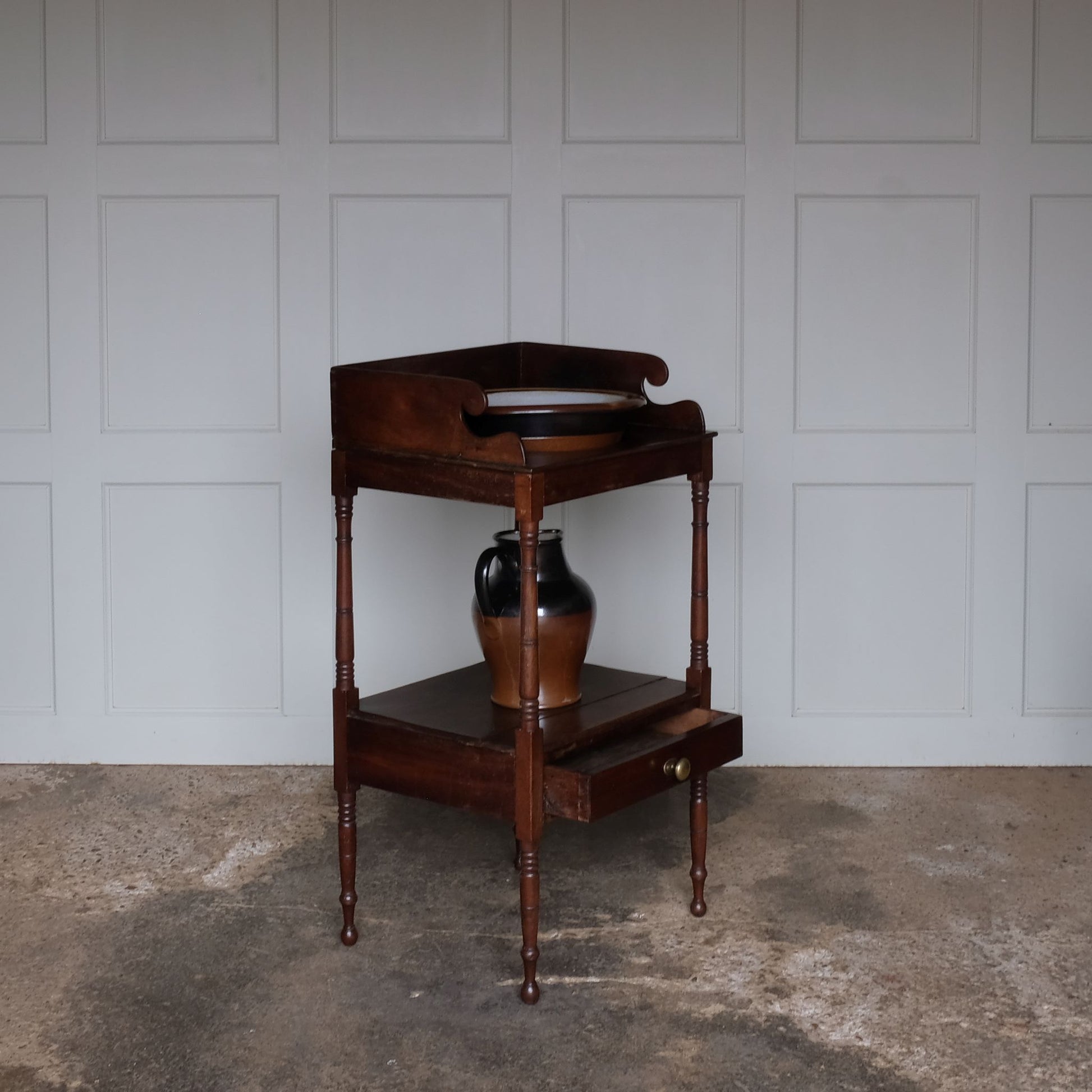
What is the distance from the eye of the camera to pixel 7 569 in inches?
164

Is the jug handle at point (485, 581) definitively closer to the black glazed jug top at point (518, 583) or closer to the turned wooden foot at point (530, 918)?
the black glazed jug top at point (518, 583)

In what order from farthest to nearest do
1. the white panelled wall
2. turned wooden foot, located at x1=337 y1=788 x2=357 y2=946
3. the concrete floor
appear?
1. the white panelled wall
2. turned wooden foot, located at x1=337 y1=788 x2=357 y2=946
3. the concrete floor

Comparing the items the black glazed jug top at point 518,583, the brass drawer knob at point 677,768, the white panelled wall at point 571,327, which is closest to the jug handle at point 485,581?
the black glazed jug top at point 518,583

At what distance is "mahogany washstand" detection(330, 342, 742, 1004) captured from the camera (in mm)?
2656

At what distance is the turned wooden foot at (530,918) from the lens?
2.71 metres

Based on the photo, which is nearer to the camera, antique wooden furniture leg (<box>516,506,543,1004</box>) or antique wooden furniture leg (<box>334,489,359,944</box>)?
antique wooden furniture leg (<box>516,506,543,1004</box>)

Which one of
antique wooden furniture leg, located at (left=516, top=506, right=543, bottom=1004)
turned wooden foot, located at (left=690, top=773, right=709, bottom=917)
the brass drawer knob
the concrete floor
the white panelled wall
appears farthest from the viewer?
the white panelled wall

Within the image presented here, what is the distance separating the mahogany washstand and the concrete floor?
0.18 metres

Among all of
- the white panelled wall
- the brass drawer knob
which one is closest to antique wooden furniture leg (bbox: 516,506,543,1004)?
the brass drawer knob

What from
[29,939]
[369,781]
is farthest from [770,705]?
[29,939]

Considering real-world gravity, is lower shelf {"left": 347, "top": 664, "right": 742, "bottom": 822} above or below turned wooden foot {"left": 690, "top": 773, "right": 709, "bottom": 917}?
above

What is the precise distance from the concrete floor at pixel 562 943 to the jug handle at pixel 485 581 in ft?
2.33

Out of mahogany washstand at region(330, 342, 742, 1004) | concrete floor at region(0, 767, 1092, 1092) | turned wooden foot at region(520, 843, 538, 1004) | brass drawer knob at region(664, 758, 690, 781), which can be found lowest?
concrete floor at region(0, 767, 1092, 1092)

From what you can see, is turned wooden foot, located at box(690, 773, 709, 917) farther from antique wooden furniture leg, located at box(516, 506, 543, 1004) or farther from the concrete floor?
antique wooden furniture leg, located at box(516, 506, 543, 1004)
